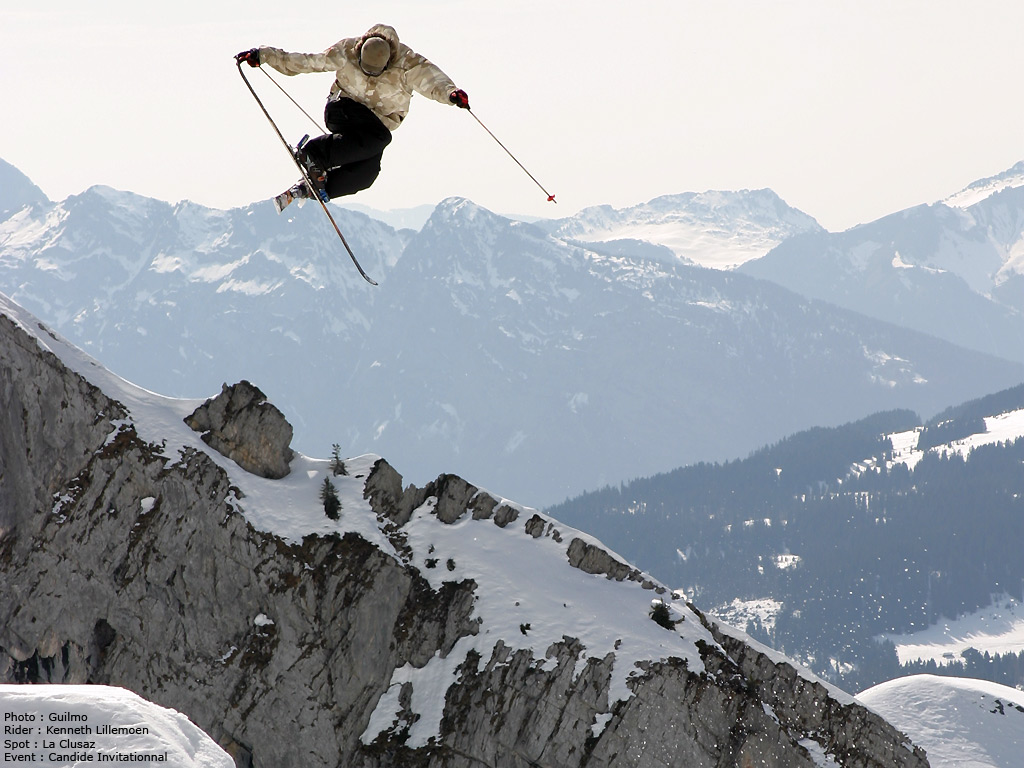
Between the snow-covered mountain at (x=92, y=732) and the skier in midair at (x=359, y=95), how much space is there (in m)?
9.77

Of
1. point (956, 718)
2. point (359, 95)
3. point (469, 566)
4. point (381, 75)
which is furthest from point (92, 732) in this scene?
point (956, 718)

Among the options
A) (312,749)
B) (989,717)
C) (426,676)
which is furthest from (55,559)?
(989,717)

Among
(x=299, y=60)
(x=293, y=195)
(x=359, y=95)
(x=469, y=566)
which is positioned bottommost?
(x=469, y=566)

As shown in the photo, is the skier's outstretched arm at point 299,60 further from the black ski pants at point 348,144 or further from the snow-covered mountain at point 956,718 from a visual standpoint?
the snow-covered mountain at point 956,718

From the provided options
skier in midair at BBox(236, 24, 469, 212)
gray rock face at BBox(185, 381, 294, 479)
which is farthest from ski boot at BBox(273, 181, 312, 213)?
gray rock face at BBox(185, 381, 294, 479)

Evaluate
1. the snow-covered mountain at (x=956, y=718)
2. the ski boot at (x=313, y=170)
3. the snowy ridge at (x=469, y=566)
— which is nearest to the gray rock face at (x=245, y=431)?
the snowy ridge at (x=469, y=566)

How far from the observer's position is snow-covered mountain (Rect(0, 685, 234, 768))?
49.3ft

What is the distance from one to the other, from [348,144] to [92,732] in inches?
433

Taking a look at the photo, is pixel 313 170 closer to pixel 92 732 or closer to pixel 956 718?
pixel 92 732

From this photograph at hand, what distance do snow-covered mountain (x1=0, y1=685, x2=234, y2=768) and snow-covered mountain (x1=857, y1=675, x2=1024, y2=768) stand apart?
88192mm

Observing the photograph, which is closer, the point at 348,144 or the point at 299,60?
the point at 299,60

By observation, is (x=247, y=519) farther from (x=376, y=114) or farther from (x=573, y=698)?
(x=376, y=114)

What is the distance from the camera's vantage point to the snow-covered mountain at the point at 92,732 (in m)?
15.0

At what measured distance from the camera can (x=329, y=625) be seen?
66375 millimetres
